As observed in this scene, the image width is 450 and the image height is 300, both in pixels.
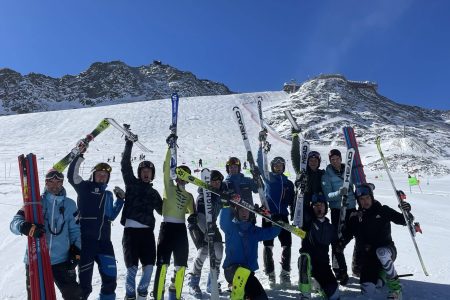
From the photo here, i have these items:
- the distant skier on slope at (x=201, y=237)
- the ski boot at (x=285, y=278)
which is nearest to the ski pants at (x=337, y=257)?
the ski boot at (x=285, y=278)

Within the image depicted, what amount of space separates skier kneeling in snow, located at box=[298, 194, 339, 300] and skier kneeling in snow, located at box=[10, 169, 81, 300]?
2.92 meters

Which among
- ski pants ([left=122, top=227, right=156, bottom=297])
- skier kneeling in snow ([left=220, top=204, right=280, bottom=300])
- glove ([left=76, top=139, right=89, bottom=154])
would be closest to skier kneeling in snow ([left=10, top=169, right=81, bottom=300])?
ski pants ([left=122, top=227, right=156, bottom=297])

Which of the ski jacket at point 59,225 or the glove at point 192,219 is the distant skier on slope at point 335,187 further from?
the ski jacket at point 59,225

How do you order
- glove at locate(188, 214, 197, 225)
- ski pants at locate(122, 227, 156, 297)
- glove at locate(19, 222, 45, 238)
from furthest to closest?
glove at locate(188, 214, 197, 225) < ski pants at locate(122, 227, 156, 297) < glove at locate(19, 222, 45, 238)

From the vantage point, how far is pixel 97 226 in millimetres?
5188

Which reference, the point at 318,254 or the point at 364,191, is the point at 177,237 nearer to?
the point at 318,254

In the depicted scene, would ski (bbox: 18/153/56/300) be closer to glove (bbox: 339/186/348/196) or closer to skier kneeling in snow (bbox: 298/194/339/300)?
skier kneeling in snow (bbox: 298/194/339/300)

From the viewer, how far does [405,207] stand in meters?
5.71

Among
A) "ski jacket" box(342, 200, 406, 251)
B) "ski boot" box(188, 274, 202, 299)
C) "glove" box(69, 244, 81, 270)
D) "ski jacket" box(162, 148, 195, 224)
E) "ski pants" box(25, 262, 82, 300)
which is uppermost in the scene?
"ski jacket" box(162, 148, 195, 224)

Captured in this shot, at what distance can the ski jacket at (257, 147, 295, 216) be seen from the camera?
652 cm

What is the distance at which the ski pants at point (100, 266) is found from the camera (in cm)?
500

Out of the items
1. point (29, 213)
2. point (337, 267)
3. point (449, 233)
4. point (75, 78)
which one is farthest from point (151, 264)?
point (75, 78)

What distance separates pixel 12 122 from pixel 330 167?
187 ft

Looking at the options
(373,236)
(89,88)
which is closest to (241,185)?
(373,236)
